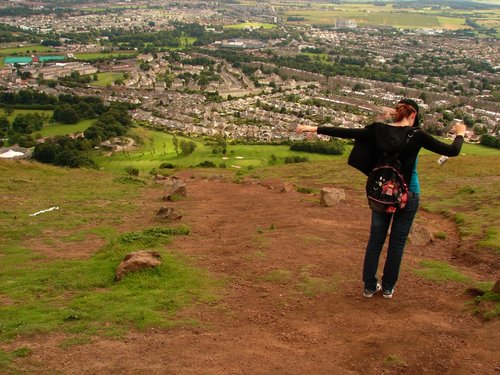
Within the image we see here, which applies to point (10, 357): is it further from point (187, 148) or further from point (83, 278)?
point (187, 148)

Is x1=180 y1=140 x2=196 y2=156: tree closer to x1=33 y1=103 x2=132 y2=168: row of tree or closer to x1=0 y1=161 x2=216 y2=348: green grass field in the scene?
x1=33 y1=103 x2=132 y2=168: row of tree

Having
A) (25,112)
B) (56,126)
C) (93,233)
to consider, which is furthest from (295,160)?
(25,112)

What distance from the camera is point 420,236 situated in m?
16.1

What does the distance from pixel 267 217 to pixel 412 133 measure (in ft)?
32.9

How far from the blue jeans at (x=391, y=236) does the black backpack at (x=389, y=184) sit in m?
0.33

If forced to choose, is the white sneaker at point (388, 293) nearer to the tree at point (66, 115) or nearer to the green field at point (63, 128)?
the green field at point (63, 128)

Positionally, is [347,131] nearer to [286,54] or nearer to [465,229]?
[465,229]

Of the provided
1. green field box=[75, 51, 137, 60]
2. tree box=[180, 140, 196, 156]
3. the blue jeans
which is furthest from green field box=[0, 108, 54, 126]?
the blue jeans

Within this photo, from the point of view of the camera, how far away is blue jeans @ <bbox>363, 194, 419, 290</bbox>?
9.40 metres

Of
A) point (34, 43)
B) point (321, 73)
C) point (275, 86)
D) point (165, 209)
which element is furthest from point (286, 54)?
point (165, 209)

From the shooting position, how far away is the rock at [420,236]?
628 inches

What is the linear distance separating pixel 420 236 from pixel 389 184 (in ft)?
25.9

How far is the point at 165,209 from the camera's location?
18.8 metres

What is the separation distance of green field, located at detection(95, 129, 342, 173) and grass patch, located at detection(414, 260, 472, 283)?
38751mm
